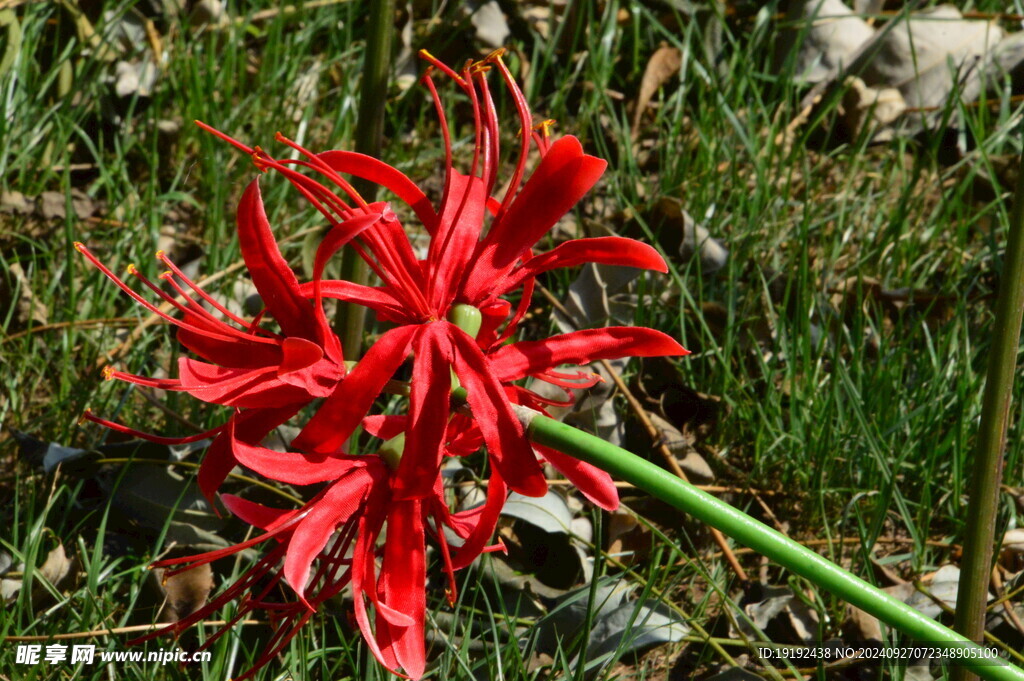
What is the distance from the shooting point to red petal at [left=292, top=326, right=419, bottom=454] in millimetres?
1167

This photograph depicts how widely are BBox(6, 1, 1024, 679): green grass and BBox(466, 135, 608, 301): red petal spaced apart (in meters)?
0.56

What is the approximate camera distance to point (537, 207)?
1295 mm

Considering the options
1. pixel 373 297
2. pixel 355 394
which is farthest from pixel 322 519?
pixel 373 297

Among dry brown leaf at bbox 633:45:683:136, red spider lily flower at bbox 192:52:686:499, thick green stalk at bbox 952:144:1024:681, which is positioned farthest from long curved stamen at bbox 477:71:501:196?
dry brown leaf at bbox 633:45:683:136

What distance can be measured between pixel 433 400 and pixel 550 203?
0.96 ft

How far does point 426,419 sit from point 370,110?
705 mm

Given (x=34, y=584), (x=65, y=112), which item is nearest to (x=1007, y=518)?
(x=34, y=584)

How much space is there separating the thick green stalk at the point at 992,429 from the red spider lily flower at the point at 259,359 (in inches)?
30.7

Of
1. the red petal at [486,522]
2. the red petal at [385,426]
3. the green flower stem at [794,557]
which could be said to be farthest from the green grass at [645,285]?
the green flower stem at [794,557]

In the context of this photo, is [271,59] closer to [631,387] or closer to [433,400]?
[631,387]

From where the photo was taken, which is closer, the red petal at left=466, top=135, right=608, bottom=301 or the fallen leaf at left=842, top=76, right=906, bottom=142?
the red petal at left=466, top=135, right=608, bottom=301

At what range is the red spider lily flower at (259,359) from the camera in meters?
1.19

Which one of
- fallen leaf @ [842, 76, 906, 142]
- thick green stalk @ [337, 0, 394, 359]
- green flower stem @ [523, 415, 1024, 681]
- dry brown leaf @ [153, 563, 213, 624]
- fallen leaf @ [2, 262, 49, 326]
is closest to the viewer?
green flower stem @ [523, 415, 1024, 681]

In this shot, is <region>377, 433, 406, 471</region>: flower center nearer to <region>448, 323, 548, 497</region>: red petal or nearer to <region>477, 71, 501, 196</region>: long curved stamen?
<region>448, 323, 548, 497</region>: red petal
